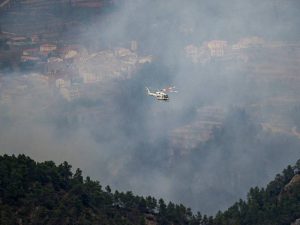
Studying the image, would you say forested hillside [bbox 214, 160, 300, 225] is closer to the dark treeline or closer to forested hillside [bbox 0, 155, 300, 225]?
forested hillside [bbox 0, 155, 300, 225]

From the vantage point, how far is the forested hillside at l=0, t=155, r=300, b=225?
126812mm

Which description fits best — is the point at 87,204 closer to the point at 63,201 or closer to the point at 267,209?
the point at 63,201

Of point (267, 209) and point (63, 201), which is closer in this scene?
point (63, 201)

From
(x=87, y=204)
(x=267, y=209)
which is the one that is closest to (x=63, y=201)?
(x=87, y=204)

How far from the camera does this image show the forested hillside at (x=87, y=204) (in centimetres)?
12681

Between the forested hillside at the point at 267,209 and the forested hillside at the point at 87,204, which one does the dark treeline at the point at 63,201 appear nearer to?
the forested hillside at the point at 87,204

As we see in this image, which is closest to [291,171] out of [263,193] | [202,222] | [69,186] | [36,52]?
[263,193]

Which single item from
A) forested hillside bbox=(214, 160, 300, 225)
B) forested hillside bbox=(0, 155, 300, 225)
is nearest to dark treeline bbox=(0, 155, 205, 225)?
forested hillside bbox=(0, 155, 300, 225)

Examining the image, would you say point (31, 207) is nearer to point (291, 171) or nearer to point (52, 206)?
point (52, 206)

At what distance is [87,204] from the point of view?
438 ft

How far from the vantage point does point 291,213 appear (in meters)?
138

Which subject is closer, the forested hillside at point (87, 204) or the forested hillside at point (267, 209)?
the forested hillside at point (87, 204)

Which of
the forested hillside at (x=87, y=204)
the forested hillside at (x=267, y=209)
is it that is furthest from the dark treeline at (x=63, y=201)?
the forested hillside at (x=267, y=209)

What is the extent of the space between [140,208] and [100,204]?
5.32m
